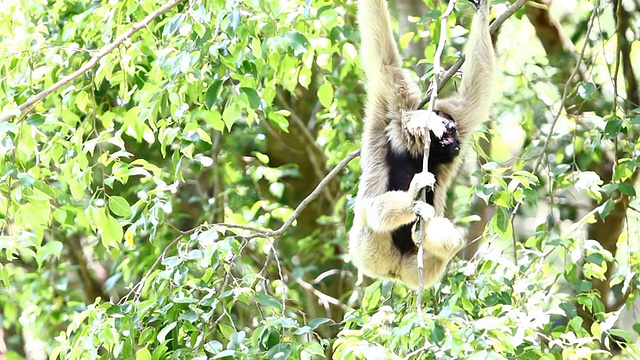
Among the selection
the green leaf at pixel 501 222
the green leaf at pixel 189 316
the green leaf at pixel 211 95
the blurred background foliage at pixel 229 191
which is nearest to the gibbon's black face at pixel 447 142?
the blurred background foliage at pixel 229 191

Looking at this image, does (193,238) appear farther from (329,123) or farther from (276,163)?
(276,163)

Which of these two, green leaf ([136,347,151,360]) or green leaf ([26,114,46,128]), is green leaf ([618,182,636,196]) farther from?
green leaf ([26,114,46,128])

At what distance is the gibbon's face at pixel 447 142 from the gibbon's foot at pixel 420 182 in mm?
307

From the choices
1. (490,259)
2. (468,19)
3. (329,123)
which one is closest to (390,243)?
(490,259)

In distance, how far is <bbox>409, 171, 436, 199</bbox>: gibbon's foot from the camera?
3838 mm

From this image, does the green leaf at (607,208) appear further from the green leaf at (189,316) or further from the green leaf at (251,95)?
the green leaf at (189,316)

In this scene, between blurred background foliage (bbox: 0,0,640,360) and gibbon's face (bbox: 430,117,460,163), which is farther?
gibbon's face (bbox: 430,117,460,163)

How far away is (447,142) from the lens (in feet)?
15.0

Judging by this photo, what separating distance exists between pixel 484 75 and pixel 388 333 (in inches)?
85.7

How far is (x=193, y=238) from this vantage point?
14.2 feet

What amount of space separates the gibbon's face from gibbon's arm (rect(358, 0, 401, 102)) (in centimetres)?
56

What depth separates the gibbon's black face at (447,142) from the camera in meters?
4.55

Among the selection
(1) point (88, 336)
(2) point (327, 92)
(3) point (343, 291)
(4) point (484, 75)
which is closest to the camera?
(1) point (88, 336)

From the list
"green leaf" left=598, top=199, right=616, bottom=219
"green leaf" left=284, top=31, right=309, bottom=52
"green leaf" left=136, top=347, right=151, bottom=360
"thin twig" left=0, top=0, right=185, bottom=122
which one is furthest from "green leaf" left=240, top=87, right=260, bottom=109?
"green leaf" left=598, top=199, right=616, bottom=219
